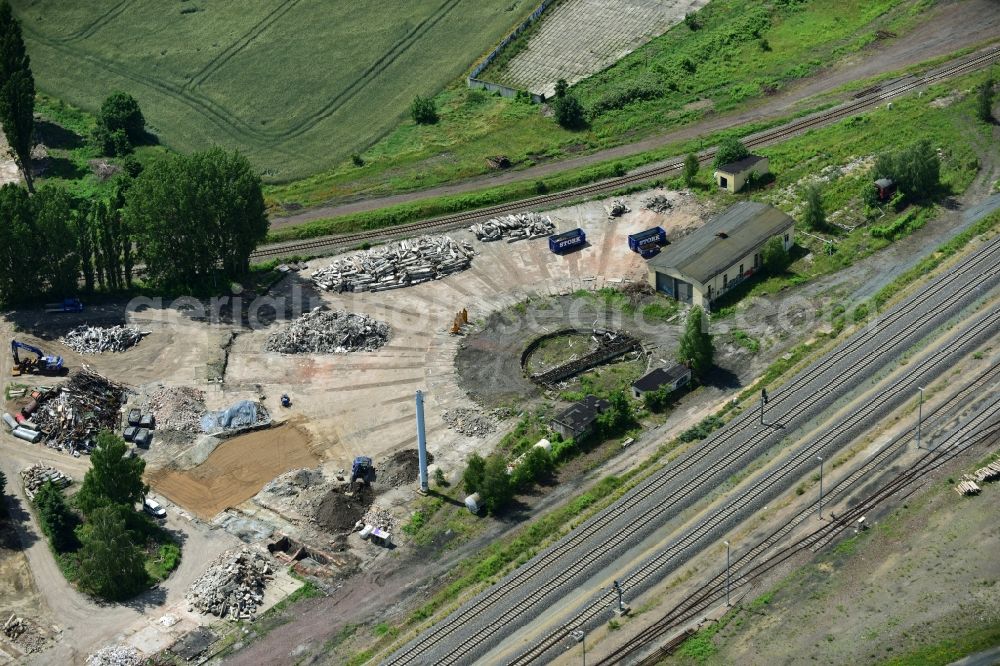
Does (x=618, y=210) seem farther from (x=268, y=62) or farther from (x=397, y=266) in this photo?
(x=268, y=62)

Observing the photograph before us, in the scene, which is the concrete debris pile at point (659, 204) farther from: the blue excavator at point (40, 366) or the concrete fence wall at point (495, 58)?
the blue excavator at point (40, 366)

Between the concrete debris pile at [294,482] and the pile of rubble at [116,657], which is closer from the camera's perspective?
the pile of rubble at [116,657]

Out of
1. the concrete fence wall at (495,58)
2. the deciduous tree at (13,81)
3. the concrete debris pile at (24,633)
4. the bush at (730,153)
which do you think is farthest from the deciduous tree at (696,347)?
the deciduous tree at (13,81)

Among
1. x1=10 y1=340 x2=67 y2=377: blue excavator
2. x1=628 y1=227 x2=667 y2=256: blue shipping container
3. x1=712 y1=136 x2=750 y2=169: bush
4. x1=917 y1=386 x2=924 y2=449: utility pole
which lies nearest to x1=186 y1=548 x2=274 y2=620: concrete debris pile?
x1=10 y1=340 x2=67 y2=377: blue excavator

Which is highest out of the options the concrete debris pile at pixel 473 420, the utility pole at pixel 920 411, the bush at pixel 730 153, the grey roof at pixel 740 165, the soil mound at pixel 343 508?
the bush at pixel 730 153

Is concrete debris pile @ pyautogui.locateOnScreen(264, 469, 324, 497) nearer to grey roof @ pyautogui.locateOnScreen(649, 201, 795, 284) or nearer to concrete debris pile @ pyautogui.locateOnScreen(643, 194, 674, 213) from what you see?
grey roof @ pyautogui.locateOnScreen(649, 201, 795, 284)

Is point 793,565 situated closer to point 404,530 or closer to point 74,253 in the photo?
point 404,530

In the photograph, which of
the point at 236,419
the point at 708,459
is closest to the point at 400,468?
the point at 236,419
